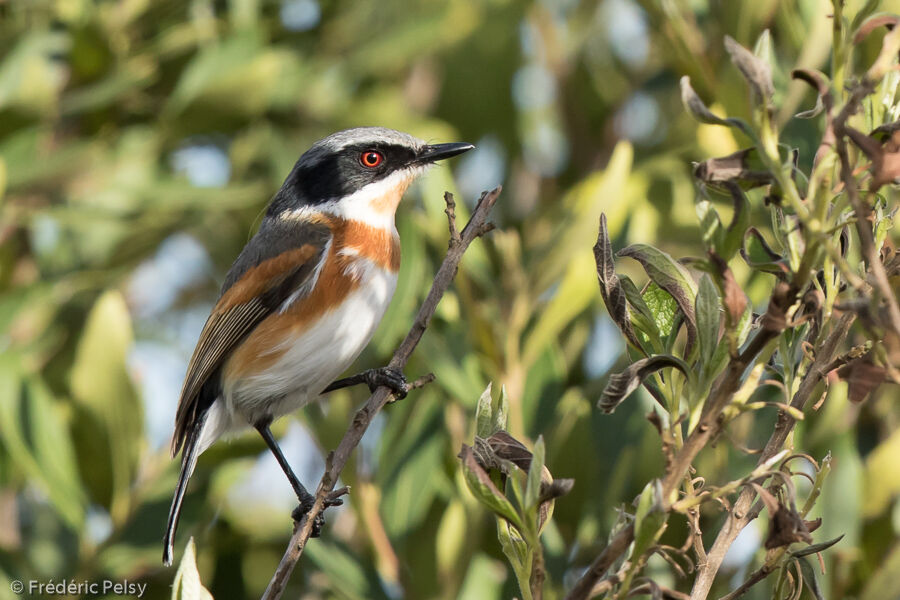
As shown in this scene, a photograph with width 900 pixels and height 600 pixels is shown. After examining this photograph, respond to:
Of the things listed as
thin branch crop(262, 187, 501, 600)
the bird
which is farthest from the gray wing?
thin branch crop(262, 187, 501, 600)

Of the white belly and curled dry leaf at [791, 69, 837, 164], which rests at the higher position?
curled dry leaf at [791, 69, 837, 164]

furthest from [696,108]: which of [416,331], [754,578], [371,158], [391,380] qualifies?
[371,158]

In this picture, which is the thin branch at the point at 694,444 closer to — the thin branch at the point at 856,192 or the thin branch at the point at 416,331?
the thin branch at the point at 856,192

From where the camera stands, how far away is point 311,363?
392cm

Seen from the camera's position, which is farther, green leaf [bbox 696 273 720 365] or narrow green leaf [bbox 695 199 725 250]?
green leaf [bbox 696 273 720 365]

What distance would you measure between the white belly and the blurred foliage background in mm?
103

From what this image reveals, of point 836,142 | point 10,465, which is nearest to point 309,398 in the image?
point 10,465

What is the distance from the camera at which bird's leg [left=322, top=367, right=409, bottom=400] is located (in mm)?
3125

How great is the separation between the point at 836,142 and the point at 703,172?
18 centimetres

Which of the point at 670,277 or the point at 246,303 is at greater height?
the point at 670,277

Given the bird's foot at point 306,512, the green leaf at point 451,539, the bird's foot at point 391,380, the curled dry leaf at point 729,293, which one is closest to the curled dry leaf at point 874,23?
the curled dry leaf at point 729,293

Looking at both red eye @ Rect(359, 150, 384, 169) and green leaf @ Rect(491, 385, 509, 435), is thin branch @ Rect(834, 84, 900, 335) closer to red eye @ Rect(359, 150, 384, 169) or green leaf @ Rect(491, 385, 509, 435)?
green leaf @ Rect(491, 385, 509, 435)

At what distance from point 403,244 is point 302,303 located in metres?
0.66

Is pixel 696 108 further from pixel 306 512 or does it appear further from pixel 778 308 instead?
pixel 306 512
